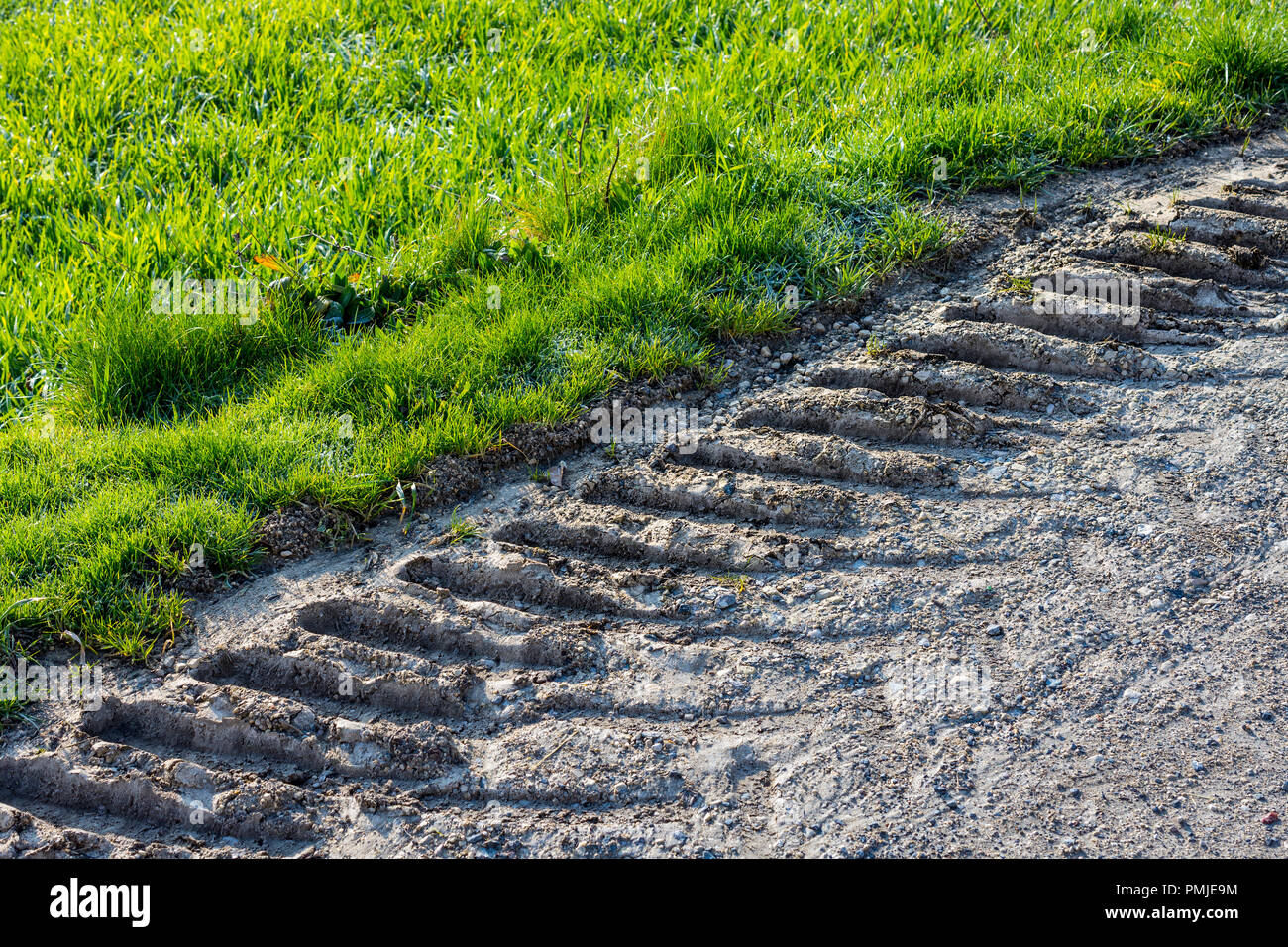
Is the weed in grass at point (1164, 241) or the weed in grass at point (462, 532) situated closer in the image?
the weed in grass at point (462, 532)

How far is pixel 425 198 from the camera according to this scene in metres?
4.73

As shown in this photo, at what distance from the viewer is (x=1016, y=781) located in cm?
263

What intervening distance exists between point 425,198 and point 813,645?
2885 millimetres

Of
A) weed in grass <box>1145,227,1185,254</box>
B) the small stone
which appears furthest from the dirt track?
weed in grass <box>1145,227,1185,254</box>

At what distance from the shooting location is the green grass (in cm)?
356

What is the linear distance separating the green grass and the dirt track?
0.38 metres

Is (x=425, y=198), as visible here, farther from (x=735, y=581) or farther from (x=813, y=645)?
(x=813, y=645)

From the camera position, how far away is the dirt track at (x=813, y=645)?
8.59ft

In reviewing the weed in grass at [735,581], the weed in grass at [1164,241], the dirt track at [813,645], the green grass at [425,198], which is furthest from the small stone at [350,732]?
the weed in grass at [1164,241]

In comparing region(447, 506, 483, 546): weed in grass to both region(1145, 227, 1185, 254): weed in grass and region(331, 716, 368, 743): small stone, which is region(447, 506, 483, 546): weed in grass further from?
region(1145, 227, 1185, 254): weed in grass

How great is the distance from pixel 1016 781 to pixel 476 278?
2842 mm

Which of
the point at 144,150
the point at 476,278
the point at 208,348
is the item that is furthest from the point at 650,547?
the point at 144,150

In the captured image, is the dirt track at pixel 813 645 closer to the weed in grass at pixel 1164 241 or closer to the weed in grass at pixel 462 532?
the weed in grass at pixel 462 532

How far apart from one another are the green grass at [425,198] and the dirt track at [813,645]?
38 centimetres
